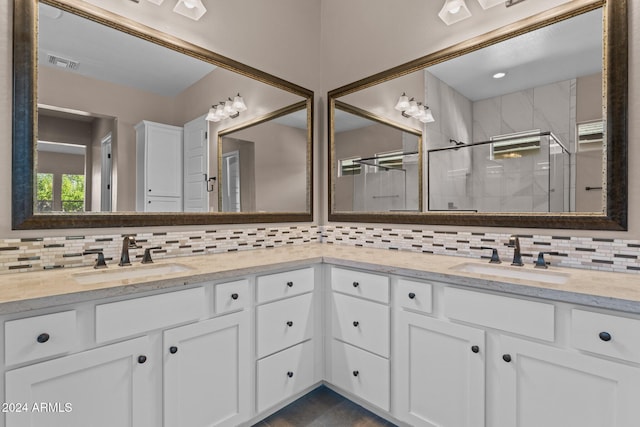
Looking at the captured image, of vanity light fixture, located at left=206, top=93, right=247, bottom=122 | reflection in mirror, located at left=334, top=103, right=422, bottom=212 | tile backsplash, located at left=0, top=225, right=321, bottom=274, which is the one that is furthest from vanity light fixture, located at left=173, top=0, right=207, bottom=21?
tile backsplash, located at left=0, top=225, right=321, bottom=274

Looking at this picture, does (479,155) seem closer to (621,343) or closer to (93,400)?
(621,343)

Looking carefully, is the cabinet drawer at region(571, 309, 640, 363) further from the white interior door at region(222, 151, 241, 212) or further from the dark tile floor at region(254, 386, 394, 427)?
the white interior door at region(222, 151, 241, 212)

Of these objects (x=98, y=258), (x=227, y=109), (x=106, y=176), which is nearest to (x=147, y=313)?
(x=98, y=258)

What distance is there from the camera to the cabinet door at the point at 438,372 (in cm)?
138

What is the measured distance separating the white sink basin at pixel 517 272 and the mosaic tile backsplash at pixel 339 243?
0.14m

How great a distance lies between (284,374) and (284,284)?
49 cm

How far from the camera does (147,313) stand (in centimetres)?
128

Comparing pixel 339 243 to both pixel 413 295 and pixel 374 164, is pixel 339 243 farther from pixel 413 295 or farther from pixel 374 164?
pixel 413 295

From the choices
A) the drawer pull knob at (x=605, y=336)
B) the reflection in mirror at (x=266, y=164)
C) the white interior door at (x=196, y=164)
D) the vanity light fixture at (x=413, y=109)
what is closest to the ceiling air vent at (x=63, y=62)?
the white interior door at (x=196, y=164)

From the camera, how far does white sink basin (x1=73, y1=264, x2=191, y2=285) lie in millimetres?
1411

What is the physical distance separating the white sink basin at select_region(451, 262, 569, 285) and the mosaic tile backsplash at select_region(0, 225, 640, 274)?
143mm

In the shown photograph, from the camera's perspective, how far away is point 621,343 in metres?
1.06

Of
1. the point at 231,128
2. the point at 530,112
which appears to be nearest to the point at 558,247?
the point at 530,112

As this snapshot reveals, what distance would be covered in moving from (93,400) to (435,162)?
202 centimetres
